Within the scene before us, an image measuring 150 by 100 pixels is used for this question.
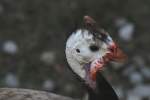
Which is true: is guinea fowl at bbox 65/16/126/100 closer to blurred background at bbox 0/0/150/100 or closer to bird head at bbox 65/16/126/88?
bird head at bbox 65/16/126/88

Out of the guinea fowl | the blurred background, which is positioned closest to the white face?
the guinea fowl

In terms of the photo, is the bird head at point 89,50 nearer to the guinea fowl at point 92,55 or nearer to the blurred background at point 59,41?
the guinea fowl at point 92,55

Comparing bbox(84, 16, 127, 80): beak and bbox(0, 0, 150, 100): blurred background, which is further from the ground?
bbox(0, 0, 150, 100): blurred background

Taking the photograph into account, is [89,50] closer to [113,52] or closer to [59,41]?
[113,52]

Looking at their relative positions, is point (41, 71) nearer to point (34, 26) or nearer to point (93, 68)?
point (34, 26)

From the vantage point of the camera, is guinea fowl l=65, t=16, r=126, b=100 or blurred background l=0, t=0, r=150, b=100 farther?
blurred background l=0, t=0, r=150, b=100

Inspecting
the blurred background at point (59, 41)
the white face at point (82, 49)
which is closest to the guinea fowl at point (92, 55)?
the white face at point (82, 49)

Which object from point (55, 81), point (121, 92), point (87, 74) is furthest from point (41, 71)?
point (87, 74)

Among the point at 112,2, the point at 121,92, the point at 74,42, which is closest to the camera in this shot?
the point at 74,42
